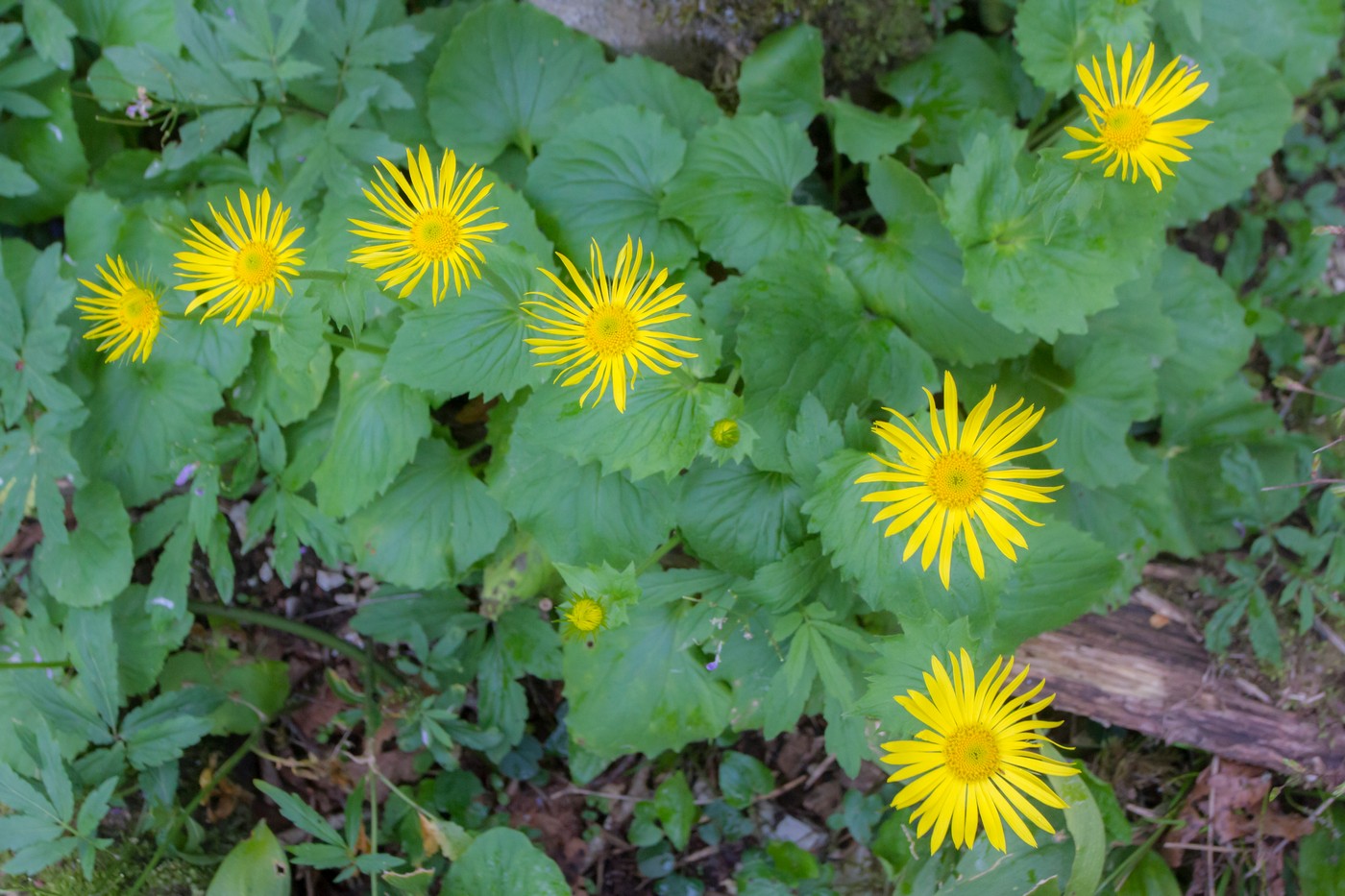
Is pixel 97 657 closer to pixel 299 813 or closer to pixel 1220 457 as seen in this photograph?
pixel 299 813

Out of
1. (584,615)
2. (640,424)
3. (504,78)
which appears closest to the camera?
(584,615)

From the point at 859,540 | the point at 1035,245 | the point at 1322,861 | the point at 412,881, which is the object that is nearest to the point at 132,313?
the point at 412,881

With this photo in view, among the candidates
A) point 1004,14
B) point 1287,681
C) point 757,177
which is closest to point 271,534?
point 757,177

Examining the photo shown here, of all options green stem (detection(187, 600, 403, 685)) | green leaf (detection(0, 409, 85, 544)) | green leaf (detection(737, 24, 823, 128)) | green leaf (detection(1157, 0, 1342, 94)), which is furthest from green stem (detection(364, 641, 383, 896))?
green leaf (detection(1157, 0, 1342, 94))

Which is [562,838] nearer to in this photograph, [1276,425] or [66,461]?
[66,461]

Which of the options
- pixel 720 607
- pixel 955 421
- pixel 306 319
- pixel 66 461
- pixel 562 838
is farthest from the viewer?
pixel 562 838

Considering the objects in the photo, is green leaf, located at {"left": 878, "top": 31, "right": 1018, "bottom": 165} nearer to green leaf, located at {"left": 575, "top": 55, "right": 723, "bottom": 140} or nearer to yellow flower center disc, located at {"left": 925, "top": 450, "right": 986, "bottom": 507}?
green leaf, located at {"left": 575, "top": 55, "right": 723, "bottom": 140}

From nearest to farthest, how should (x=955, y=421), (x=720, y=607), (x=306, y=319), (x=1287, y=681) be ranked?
1. (x=955, y=421)
2. (x=306, y=319)
3. (x=720, y=607)
4. (x=1287, y=681)
